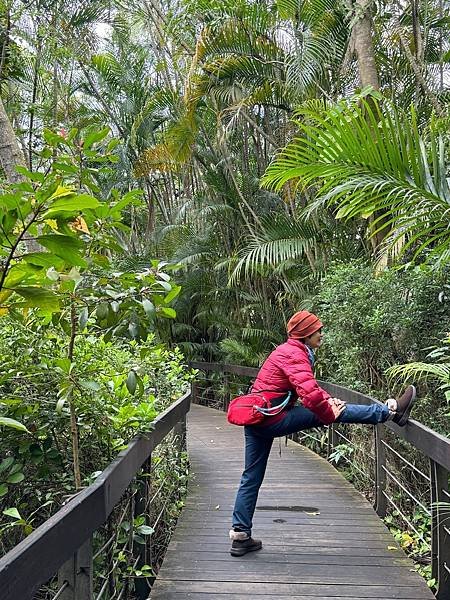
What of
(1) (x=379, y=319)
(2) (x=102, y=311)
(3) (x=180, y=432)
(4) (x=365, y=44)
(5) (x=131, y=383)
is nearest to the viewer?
(2) (x=102, y=311)

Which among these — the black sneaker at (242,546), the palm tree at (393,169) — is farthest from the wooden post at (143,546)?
the palm tree at (393,169)

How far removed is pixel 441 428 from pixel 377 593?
174cm

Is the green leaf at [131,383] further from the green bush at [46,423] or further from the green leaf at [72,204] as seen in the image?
the green leaf at [72,204]

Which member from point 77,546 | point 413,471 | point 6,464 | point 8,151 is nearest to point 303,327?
point 413,471

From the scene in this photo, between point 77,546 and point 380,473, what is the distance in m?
3.25

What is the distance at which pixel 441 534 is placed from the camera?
9.68 feet

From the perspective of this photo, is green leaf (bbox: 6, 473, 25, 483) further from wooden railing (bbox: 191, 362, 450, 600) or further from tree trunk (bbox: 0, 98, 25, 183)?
tree trunk (bbox: 0, 98, 25, 183)

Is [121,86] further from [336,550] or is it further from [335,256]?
[336,550]

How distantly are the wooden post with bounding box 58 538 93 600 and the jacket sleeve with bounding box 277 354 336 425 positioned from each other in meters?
1.79

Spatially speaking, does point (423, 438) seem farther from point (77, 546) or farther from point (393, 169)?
point (77, 546)

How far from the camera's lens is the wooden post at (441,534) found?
2.92m

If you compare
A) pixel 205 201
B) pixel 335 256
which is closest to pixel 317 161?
pixel 335 256

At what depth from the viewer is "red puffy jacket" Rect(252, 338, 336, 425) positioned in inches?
139

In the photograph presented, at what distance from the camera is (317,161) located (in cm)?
395
